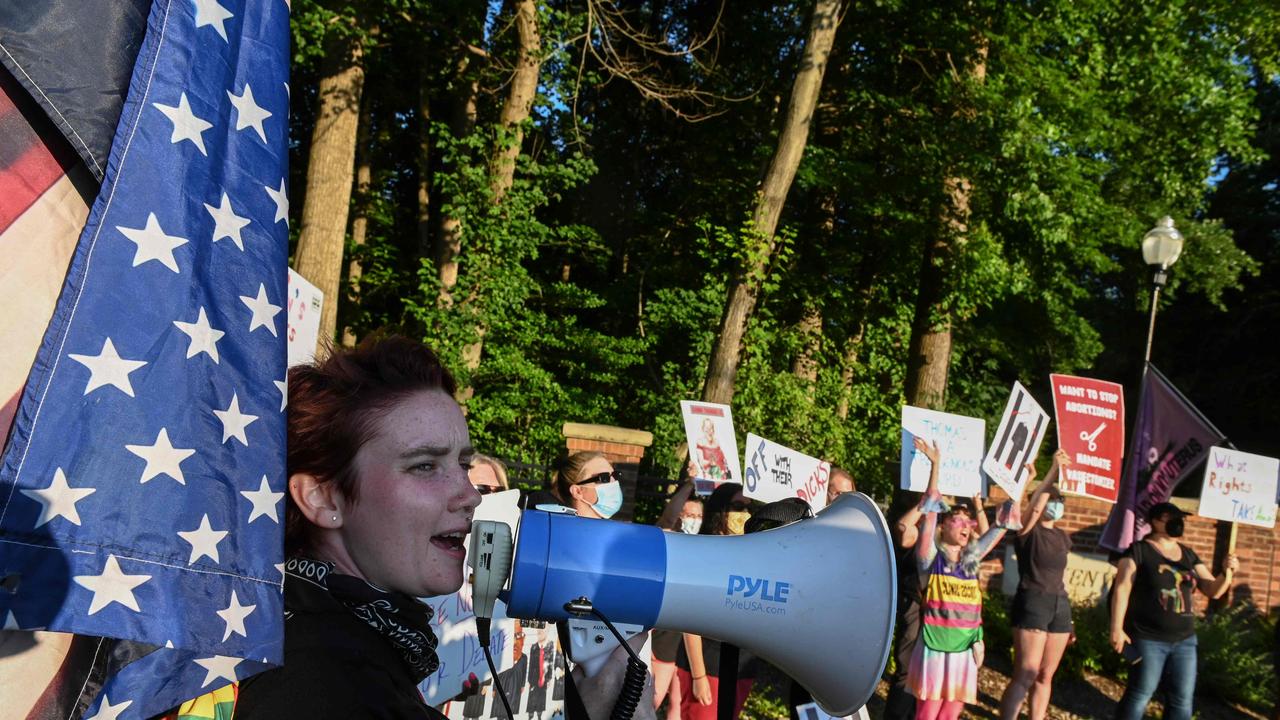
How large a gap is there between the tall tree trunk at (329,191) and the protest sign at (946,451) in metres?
4.23

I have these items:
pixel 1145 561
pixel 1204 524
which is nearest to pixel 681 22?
pixel 1204 524

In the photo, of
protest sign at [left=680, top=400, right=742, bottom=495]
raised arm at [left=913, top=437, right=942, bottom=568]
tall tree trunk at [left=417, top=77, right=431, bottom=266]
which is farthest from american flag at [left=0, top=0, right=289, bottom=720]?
tall tree trunk at [left=417, top=77, right=431, bottom=266]

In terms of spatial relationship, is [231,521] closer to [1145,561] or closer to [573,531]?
→ [573,531]

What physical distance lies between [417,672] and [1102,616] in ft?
29.9

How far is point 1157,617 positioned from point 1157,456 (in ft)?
5.75

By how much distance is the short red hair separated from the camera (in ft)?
5.05

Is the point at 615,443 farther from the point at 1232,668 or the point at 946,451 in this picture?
the point at 1232,668

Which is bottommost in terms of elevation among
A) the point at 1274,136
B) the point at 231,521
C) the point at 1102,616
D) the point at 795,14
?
the point at 1102,616

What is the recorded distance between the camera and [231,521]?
1.22 metres

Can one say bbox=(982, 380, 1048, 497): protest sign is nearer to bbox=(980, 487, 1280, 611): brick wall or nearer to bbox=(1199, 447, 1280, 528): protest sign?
bbox=(1199, 447, 1280, 528): protest sign

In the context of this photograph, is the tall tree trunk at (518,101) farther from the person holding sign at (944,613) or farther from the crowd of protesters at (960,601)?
the person holding sign at (944,613)

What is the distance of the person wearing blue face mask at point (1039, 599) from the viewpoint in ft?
20.7

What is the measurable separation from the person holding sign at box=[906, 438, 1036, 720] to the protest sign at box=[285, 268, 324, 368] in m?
3.65

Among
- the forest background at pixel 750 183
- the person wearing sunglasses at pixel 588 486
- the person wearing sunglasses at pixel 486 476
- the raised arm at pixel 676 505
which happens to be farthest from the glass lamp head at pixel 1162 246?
the person wearing sunglasses at pixel 486 476
